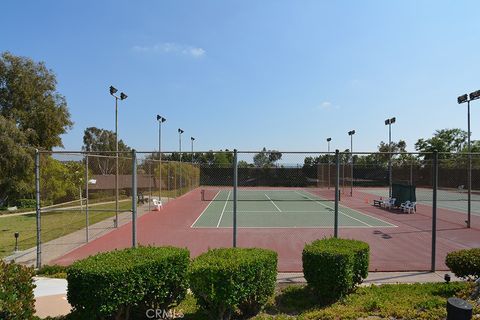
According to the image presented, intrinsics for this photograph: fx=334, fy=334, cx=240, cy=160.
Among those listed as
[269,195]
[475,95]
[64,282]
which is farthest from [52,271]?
[269,195]

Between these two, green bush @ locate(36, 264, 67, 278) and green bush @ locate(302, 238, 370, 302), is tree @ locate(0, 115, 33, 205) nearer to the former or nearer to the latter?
green bush @ locate(36, 264, 67, 278)

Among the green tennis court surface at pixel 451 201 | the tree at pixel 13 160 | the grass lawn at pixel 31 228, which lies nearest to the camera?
the grass lawn at pixel 31 228

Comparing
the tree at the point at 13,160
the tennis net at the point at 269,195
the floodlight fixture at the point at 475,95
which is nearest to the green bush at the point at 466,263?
the floodlight fixture at the point at 475,95

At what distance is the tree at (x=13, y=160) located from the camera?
2580cm

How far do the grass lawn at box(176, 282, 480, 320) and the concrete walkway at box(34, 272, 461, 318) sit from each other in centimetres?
75

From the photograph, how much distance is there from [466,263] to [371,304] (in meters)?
2.21

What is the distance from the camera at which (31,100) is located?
31047mm

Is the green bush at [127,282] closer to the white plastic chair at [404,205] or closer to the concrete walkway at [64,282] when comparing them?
the concrete walkway at [64,282]

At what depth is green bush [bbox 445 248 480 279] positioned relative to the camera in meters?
6.32

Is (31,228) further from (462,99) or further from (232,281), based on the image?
(462,99)

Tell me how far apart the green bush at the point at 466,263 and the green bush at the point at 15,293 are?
715 centimetres

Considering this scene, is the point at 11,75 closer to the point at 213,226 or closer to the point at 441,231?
the point at 213,226

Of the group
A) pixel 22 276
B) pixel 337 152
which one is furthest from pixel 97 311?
pixel 337 152

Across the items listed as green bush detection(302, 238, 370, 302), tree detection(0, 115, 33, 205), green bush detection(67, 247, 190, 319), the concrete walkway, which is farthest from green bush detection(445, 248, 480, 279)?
tree detection(0, 115, 33, 205)
